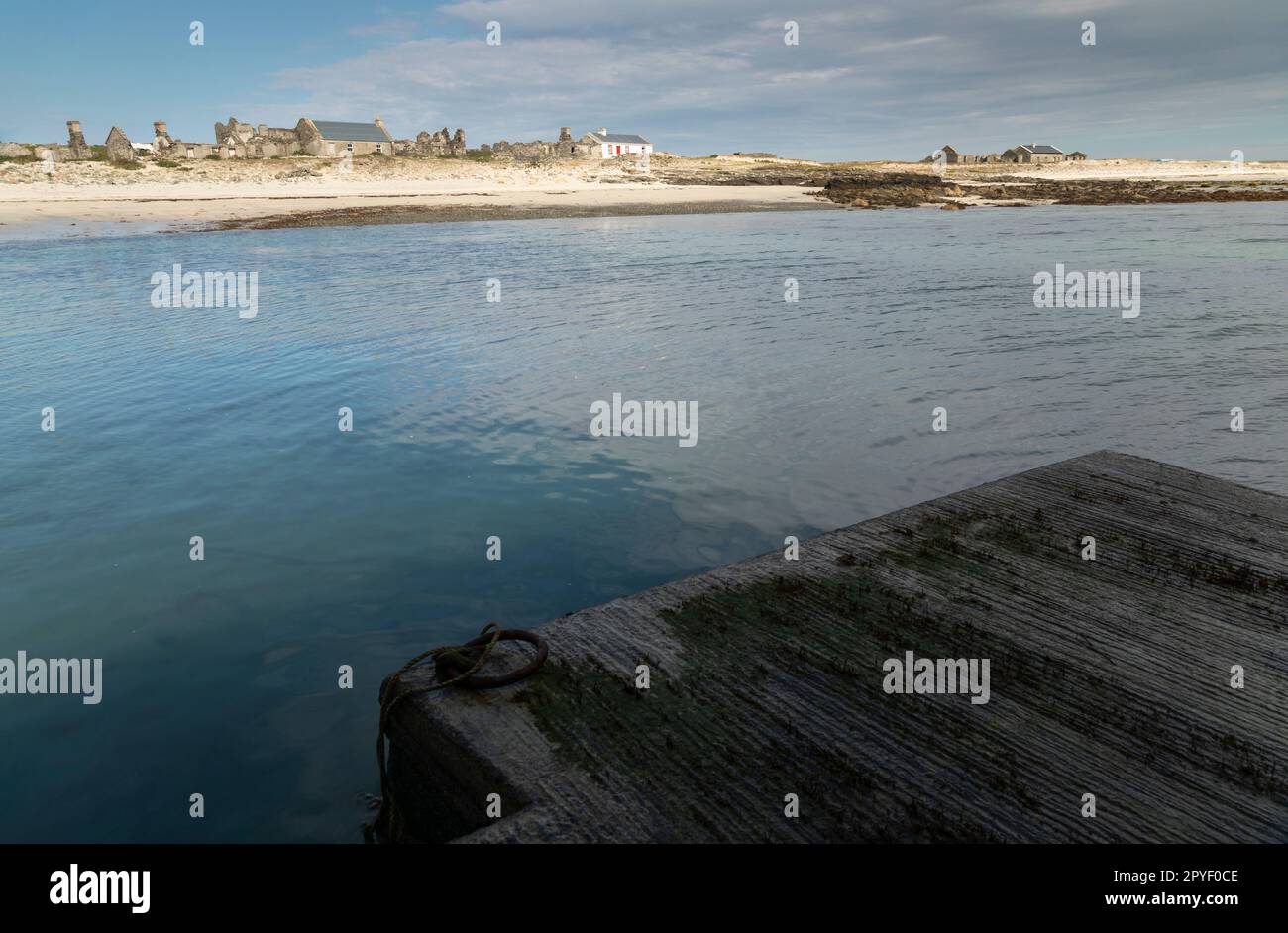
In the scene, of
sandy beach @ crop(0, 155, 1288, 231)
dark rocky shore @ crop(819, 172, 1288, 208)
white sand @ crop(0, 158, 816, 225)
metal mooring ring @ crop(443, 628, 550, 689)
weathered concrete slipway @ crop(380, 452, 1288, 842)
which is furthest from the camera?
dark rocky shore @ crop(819, 172, 1288, 208)

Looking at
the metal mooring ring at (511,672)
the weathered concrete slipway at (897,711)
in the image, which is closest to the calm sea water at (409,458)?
the metal mooring ring at (511,672)

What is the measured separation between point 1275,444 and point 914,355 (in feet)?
19.1

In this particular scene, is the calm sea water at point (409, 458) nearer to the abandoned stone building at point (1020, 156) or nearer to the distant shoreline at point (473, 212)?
the distant shoreline at point (473, 212)

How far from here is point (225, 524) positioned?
8938 millimetres

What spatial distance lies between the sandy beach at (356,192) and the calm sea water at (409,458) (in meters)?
34.0

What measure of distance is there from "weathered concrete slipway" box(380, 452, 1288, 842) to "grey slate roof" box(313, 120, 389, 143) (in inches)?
4704

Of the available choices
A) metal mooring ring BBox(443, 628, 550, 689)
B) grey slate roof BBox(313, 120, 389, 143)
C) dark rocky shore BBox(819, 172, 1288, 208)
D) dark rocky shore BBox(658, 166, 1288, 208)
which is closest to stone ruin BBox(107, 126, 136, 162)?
grey slate roof BBox(313, 120, 389, 143)

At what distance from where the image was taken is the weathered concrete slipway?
3.59m

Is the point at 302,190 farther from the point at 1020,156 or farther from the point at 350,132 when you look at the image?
the point at 1020,156

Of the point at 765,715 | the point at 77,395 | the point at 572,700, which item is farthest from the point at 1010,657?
the point at 77,395

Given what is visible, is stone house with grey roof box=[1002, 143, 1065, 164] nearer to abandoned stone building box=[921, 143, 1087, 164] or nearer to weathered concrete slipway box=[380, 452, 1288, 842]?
abandoned stone building box=[921, 143, 1087, 164]

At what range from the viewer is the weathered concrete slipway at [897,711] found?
359 cm
